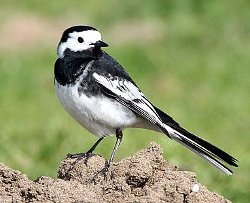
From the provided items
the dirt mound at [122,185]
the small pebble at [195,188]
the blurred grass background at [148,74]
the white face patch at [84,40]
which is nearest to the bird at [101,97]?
the white face patch at [84,40]

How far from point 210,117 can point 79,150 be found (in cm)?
245

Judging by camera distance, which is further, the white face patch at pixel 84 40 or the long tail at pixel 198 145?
the white face patch at pixel 84 40

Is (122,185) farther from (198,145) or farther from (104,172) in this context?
(198,145)

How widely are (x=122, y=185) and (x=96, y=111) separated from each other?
3.83 ft

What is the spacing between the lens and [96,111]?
274 inches

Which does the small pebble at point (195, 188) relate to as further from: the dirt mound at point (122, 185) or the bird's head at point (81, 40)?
the bird's head at point (81, 40)

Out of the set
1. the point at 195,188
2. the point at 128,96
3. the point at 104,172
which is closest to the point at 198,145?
the point at 128,96

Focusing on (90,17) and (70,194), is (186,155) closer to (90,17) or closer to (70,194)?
(70,194)

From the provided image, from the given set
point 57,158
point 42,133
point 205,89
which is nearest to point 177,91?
point 205,89

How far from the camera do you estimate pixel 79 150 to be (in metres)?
9.67

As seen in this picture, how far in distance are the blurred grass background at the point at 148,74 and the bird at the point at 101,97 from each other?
809 millimetres

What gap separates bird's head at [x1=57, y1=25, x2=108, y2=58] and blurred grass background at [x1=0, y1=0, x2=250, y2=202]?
1635 millimetres

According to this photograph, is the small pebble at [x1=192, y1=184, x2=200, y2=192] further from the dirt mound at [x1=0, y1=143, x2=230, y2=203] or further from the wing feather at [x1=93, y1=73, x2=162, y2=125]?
the wing feather at [x1=93, y1=73, x2=162, y2=125]

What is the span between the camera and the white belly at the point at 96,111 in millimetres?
6906
